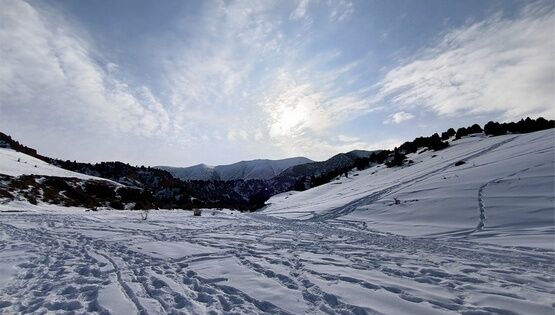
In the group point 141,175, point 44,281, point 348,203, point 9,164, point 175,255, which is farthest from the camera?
point 141,175

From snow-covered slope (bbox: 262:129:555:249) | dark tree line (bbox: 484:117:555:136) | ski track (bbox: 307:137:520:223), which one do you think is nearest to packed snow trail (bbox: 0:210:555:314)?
snow-covered slope (bbox: 262:129:555:249)

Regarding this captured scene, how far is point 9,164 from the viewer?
57594 millimetres

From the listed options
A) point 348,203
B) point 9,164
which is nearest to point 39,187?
point 9,164

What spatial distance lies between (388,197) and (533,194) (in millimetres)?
9645

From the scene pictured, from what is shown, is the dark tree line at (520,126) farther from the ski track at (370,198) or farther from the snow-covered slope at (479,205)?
the snow-covered slope at (479,205)

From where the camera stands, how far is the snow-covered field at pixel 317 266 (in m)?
5.93

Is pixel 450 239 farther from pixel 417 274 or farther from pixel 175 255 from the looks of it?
pixel 175 255

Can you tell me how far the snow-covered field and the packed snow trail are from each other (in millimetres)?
27

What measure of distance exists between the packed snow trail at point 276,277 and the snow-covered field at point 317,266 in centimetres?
3

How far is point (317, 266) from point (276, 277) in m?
1.46

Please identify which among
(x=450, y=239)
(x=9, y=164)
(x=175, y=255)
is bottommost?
(x=450, y=239)

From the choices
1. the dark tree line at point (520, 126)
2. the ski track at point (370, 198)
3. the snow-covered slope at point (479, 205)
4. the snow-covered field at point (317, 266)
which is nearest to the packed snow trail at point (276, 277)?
the snow-covered field at point (317, 266)

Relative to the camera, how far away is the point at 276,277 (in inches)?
305

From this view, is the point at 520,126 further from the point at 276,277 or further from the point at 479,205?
the point at 276,277
